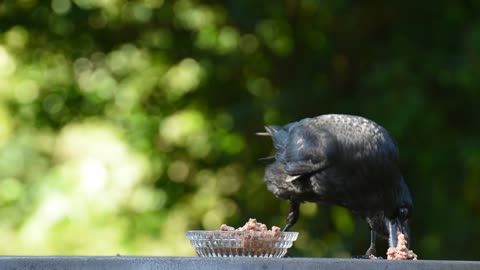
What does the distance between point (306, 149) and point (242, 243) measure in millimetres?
1562

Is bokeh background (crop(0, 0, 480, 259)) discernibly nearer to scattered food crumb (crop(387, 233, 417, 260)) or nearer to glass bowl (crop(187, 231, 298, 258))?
scattered food crumb (crop(387, 233, 417, 260))

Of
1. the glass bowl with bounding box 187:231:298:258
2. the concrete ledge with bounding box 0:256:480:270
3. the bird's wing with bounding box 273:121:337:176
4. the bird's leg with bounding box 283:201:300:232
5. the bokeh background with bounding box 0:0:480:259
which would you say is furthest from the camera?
the bokeh background with bounding box 0:0:480:259

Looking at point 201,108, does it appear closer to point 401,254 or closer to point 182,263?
point 401,254

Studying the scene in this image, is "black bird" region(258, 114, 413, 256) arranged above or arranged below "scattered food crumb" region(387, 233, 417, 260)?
below

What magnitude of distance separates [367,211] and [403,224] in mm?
220

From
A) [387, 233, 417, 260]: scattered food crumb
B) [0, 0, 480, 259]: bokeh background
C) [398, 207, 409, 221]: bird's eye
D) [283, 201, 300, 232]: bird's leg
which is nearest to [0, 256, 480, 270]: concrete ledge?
[387, 233, 417, 260]: scattered food crumb

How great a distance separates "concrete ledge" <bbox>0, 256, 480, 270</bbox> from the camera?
3094mm

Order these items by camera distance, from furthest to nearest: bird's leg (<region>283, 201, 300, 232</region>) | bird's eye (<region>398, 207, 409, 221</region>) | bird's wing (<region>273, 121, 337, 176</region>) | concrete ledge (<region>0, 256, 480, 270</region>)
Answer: bird's leg (<region>283, 201, 300, 232</region>)
bird's wing (<region>273, 121, 337, 176</region>)
bird's eye (<region>398, 207, 409, 221</region>)
concrete ledge (<region>0, 256, 480, 270</region>)

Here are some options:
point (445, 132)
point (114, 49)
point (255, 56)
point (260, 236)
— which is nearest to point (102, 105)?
point (114, 49)

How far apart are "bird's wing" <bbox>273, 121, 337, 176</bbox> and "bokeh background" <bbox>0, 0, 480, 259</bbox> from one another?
3194 mm

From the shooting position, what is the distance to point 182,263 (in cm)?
310

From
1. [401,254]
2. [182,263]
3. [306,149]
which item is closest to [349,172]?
[306,149]

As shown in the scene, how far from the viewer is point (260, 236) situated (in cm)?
362

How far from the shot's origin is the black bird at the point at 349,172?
482 cm
